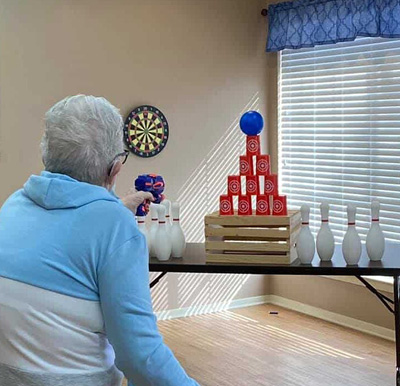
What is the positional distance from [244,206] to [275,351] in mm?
1426

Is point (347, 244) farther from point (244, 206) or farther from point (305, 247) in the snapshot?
point (244, 206)

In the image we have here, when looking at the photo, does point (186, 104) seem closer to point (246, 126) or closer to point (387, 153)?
point (387, 153)

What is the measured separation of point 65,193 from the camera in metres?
1.52

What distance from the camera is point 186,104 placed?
16.3 feet

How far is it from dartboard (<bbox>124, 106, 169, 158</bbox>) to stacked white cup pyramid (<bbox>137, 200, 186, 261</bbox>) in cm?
143

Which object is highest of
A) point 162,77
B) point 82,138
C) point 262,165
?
point 162,77

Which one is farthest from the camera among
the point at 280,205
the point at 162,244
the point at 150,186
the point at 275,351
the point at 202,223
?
the point at 202,223

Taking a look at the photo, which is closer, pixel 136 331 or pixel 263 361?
pixel 136 331

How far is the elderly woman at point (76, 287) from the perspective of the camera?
1.46 m

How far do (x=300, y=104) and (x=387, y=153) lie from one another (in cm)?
90

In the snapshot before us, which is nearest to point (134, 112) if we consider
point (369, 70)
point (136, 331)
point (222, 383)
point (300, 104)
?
point (300, 104)

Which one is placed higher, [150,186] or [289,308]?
[150,186]

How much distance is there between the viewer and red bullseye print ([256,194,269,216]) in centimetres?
314

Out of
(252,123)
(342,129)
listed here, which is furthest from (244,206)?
(342,129)
